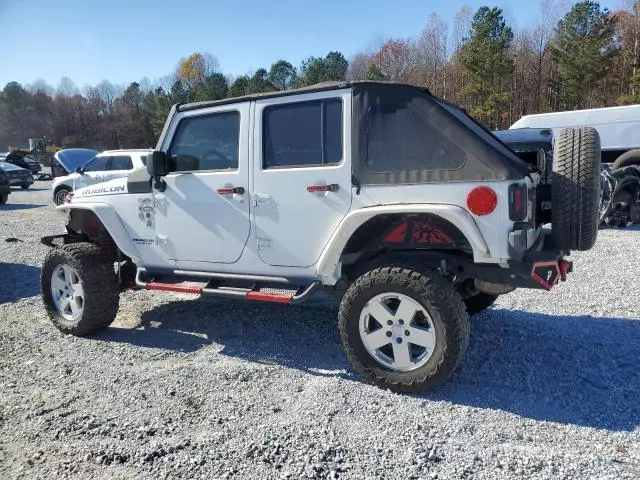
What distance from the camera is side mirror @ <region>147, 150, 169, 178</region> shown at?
4.31 m

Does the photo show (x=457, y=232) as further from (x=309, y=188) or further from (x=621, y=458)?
(x=621, y=458)

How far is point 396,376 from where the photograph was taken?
3.51 m

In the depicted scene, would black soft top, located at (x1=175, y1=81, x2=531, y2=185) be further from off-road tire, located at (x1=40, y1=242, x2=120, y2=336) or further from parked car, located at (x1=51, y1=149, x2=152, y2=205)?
parked car, located at (x1=51, y1=149, x2=152, y2=205)

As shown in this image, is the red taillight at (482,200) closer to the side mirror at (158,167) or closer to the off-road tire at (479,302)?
the off-road tire at (479,302)

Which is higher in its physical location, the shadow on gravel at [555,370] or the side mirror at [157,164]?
the side mirror at [157,164]

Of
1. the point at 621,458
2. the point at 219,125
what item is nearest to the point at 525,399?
the point at 621,458

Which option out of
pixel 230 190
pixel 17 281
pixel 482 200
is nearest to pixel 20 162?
pixel 17 281

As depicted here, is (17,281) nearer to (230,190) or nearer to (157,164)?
(157,164)

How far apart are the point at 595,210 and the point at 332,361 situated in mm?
2216

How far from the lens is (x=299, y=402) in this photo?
11.3 feet

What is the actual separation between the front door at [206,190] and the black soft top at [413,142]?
951 mm

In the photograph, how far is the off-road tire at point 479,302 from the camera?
463cm

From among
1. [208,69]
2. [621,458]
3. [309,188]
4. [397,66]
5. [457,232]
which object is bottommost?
[621,458]

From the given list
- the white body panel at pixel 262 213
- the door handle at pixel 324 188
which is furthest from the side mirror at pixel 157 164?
the door handle at pixel 324 188
